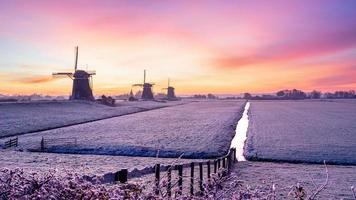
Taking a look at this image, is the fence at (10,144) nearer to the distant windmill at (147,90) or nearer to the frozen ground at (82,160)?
the frozen ground at (82,160)

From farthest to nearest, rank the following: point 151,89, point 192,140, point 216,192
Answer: point 151,89 → point 192,140 → point 216,192

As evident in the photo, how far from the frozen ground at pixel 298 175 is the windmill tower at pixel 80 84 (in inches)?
3237

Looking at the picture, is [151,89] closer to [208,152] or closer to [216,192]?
[208,152]

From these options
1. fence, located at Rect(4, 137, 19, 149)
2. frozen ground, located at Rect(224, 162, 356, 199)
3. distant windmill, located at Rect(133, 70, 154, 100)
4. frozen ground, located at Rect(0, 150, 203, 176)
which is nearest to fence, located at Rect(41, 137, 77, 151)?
fence, located at Rect(4, 137, 19, 149)

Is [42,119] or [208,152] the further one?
[42,119]

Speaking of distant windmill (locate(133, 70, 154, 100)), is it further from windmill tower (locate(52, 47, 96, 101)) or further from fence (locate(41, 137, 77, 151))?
fence (locate(41, 137, 77, 151))

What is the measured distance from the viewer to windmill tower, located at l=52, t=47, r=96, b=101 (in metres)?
105

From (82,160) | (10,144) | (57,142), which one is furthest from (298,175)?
(10,144)

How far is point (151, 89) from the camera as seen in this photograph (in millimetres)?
173500

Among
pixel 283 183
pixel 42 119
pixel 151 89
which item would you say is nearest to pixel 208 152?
pixel 283 183

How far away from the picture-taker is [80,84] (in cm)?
10688

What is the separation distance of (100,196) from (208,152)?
2899 centimetres

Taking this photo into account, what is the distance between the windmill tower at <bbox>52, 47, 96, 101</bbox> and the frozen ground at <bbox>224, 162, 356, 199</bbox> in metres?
82.2

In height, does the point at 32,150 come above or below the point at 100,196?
below
